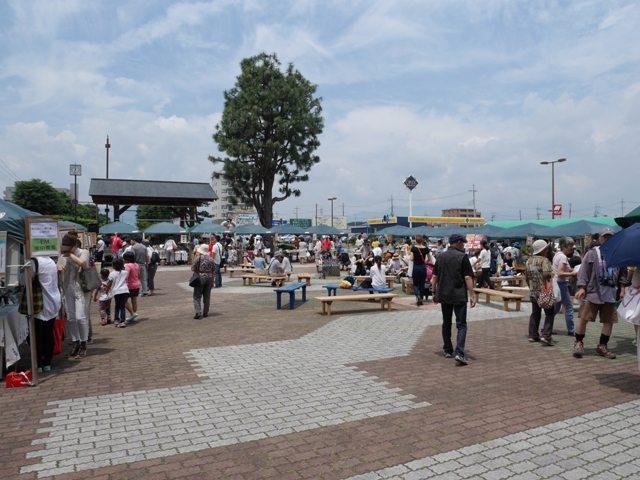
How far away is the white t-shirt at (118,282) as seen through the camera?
375 inches

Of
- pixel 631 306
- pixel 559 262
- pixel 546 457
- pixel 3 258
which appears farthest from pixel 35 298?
pixel 559 262

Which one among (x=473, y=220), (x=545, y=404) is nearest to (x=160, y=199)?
(x=545, y=404)

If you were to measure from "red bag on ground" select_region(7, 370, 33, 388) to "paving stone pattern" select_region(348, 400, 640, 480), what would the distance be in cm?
437

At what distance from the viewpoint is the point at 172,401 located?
525 cm

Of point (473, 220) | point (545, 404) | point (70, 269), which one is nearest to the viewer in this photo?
point (545, 404)

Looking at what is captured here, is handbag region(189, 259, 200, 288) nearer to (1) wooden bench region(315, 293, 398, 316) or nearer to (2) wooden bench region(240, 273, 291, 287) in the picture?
(1) wooden bench region(315, 293, 398, 316)

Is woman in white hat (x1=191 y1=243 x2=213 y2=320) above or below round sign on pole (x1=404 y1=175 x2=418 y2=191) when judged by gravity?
below

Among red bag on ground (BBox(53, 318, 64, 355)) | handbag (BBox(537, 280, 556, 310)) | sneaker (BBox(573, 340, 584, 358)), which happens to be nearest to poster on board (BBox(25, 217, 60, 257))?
red bag on ground (BBox(53, 318, 64, 355))

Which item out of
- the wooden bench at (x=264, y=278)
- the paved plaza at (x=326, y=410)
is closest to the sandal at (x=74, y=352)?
the paved plaza at (x=326, y=410)

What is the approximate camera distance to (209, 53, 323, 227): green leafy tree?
3450 cm

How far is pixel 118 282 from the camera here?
9547 mm

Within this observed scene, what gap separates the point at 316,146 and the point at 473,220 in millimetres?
45908

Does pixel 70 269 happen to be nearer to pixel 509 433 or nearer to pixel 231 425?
pixel 231 425

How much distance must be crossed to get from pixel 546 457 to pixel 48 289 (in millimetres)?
5834
